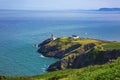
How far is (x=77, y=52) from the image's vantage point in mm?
116062

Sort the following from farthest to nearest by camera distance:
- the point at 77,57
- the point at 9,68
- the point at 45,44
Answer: the point at 45,44, the point at 77,57, the point at 9,68

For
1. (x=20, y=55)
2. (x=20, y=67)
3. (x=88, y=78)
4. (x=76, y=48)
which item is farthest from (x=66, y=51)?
(x=88, y=78)

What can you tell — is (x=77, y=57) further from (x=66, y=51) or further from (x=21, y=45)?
(x=21, y=45)

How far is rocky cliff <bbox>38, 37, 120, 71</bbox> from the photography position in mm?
96606

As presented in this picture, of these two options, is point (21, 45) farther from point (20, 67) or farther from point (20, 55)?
point (20, 67)

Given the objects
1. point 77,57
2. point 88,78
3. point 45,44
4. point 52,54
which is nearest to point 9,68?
point 77,57

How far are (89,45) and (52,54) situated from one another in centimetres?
1678

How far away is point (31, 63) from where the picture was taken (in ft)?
366

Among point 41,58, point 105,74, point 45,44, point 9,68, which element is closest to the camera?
point 105,74

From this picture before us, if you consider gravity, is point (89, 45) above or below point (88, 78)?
below

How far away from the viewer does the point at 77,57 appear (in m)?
106

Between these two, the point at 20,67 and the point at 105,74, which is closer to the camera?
the point at 105,74

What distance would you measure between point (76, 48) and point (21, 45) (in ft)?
128

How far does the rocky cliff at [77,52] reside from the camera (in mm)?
96606
